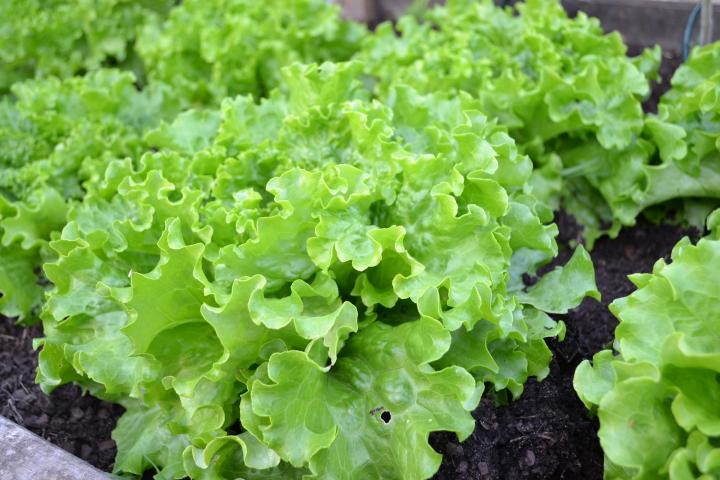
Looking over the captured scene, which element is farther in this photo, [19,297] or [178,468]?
[19,297]

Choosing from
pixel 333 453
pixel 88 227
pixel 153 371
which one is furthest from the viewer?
pixel 88 227

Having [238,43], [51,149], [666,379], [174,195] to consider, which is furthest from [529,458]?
[238,43]

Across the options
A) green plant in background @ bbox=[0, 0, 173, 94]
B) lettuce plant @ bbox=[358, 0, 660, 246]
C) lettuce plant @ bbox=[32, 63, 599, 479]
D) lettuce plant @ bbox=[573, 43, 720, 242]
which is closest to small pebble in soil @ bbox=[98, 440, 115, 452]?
lettuce plant @ bbox=[32, 63, 599, 479]

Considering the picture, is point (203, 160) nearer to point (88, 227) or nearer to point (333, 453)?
point (88, 227)

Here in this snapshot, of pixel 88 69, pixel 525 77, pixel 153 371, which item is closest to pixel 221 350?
pixel 153 371

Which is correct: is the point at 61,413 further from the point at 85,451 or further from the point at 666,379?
the point at 666,379

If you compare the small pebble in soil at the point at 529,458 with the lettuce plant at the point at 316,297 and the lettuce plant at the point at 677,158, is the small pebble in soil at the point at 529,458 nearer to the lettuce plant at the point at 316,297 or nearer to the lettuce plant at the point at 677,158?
the lettuce plant at the point at 316,297

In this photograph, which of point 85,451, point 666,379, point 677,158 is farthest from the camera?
point 677,158
